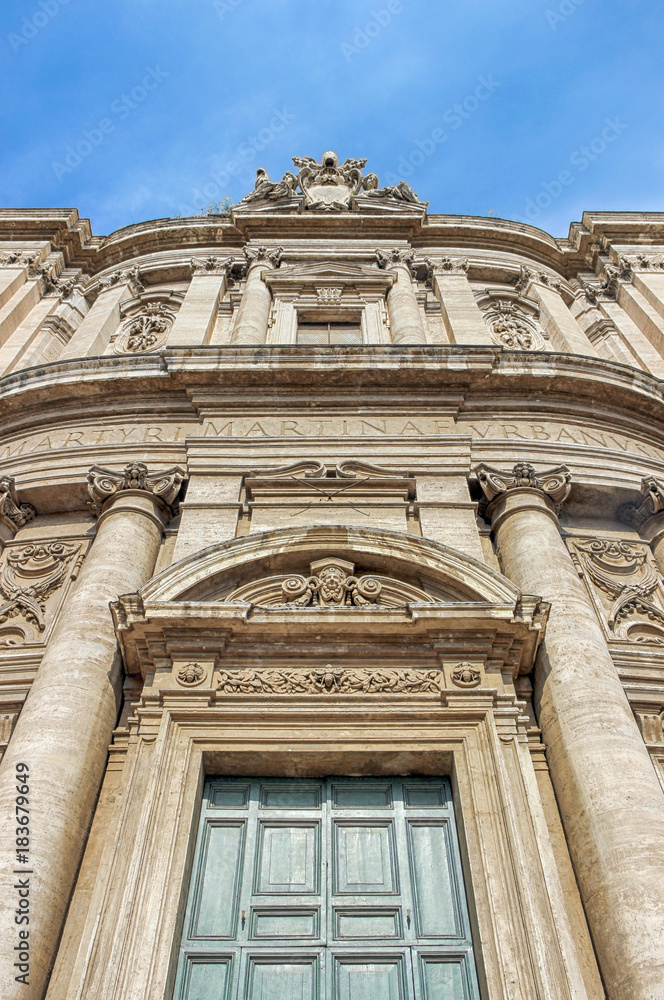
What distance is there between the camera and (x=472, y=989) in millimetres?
6645

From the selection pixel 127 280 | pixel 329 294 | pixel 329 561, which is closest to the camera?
pixel 329 561

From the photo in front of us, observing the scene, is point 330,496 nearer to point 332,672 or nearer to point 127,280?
point 332,672

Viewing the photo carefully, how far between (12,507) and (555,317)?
11331mm

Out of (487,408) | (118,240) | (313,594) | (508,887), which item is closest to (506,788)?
(508,887)

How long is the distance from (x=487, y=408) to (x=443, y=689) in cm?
558

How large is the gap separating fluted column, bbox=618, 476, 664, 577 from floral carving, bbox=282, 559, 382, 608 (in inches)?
172

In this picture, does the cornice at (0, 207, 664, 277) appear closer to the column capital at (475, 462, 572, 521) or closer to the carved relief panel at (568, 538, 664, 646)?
the column capital at (475, 462, 572, 521)

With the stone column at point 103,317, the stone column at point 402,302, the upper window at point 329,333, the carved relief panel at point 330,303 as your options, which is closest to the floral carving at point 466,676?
the stone column at point 402,302

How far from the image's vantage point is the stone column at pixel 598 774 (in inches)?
251

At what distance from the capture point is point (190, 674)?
828cm

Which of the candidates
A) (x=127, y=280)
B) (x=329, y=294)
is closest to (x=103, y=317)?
(x=127, y=280)

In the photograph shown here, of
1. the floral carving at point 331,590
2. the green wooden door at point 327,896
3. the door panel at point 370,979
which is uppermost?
the floral carving at point 331,590

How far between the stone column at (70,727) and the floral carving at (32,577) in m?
0.66

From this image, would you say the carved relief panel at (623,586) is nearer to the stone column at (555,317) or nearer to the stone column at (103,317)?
the stone column at (555,317)
